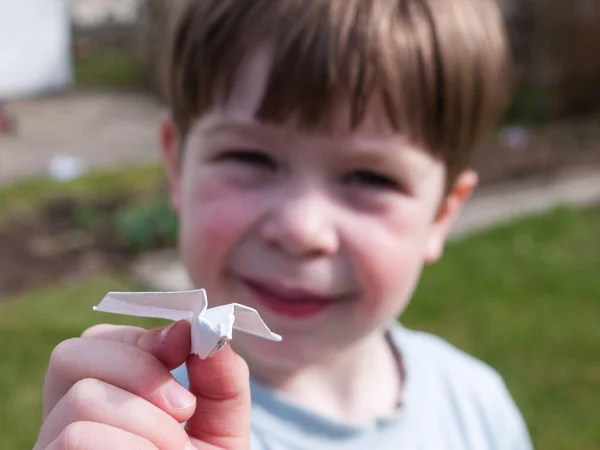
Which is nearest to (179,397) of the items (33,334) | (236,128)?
(236,128)

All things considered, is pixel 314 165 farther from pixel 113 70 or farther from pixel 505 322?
pixel 113 70

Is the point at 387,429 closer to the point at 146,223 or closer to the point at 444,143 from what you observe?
the point at 444,143

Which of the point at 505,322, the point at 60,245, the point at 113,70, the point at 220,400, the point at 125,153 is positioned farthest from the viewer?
the point at 113,70

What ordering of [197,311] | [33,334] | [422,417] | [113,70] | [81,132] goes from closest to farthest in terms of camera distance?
[197,311]
[422,417]
[33,334]
[81,132]
[113,70]

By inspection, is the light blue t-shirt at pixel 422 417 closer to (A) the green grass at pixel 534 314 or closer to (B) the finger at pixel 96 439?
(B) the finger at pixel 96 439

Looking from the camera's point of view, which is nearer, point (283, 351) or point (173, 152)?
point (283, 351)

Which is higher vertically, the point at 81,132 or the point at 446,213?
the point at 446,213

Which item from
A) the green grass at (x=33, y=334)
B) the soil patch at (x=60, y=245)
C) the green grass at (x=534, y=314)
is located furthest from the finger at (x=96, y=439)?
the soil patch at (x=60, y=245)

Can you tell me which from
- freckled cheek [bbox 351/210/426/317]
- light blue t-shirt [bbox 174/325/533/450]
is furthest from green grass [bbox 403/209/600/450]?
freckled cheek [bbox 351/210/426/317]
